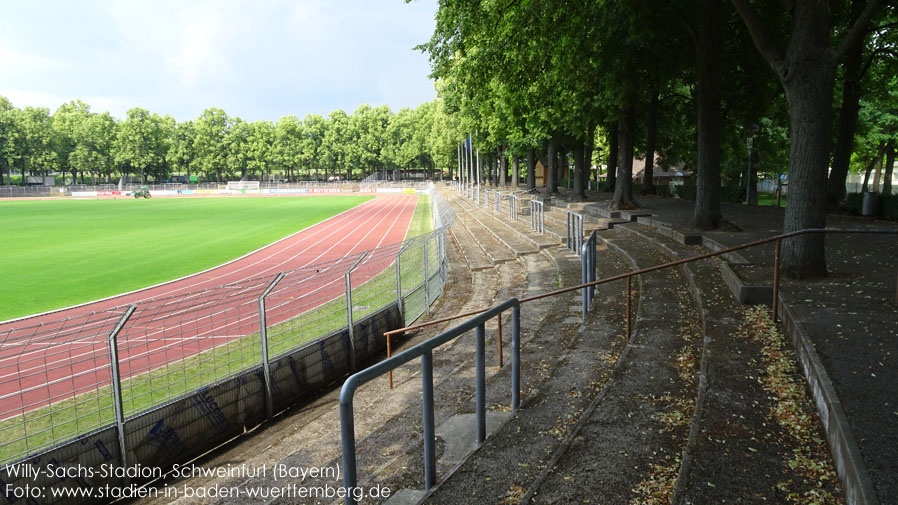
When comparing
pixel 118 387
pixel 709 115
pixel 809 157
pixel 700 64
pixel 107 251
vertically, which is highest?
pixel 700 64

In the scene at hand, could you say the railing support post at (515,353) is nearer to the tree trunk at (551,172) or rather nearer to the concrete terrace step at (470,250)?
the concrete terrace step at (470,250)

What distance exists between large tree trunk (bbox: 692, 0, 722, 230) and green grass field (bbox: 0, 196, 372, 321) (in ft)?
50.8

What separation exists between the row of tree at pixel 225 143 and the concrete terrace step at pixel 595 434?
99.9m

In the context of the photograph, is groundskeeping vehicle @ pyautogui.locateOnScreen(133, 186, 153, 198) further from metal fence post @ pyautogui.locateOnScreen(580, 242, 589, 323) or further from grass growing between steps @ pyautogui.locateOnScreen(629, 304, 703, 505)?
grass growing between steps @ pyautogui.locateOnScreen(629, 304, 703, 505)

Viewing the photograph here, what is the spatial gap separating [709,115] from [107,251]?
2261 cm

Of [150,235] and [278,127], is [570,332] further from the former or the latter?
[278,127]

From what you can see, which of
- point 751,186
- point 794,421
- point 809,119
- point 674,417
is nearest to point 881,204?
point 751,186

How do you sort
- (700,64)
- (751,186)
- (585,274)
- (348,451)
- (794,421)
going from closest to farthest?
1. (348,451)
2. (794,421)
3. (585,274)
4. (700,64)
5. (751,186)

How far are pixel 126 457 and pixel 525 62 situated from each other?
46.2 feet

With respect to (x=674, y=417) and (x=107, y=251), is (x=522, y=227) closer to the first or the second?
(x=107, y=251)

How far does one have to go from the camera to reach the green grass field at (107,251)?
15.5 metres

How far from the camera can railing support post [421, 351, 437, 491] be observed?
379 cm

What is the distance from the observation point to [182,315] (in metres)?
9.19

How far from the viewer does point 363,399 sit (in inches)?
300
